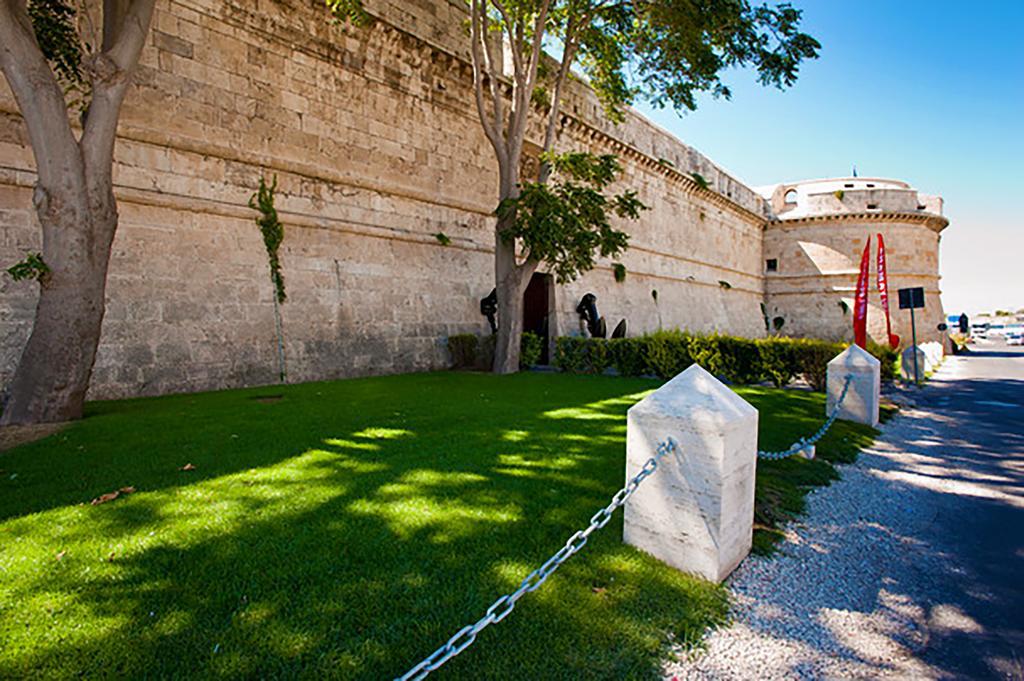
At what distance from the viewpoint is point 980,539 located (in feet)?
11.3

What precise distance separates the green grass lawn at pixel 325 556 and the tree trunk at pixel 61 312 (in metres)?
0.86

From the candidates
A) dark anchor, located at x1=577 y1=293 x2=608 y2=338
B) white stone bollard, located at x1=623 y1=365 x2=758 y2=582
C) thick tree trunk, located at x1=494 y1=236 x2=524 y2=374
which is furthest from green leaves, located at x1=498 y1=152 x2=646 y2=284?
white stone bollard, located at x1=623 y1=365 x2=758 y2=582

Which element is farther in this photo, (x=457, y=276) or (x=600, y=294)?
(x=600, y=294)

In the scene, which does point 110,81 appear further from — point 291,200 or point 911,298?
point 911,298

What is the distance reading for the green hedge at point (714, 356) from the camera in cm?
962

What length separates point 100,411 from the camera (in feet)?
20.7

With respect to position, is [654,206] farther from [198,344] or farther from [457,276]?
[198,344]

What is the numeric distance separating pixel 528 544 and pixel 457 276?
34.9 ft

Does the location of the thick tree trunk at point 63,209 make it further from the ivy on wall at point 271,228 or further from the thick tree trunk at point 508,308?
the thick tree trunk at point 508,308

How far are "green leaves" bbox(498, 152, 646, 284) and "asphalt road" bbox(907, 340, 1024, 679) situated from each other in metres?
6.40

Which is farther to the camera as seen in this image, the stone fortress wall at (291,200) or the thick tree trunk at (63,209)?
the stone fortress wall at (291,200)

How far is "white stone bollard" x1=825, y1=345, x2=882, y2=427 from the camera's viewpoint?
271 inches

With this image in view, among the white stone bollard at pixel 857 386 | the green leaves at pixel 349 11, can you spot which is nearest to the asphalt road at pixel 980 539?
the white stone bollard at pixel 857 386

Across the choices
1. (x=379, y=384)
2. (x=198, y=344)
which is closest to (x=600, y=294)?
(x=379, y=384)
